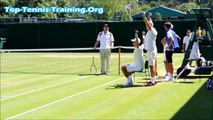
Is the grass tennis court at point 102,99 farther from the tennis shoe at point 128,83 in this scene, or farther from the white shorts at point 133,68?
the white shorts at point 133,68

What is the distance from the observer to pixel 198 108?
10.4 meters

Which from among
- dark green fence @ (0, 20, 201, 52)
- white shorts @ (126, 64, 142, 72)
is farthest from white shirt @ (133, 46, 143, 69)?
dark green fence @ (0, 20, 201, 52)

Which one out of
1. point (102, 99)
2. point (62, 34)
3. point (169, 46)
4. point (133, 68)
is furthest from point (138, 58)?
point (62, 34)

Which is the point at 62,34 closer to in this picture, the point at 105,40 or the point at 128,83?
the point at 105,40

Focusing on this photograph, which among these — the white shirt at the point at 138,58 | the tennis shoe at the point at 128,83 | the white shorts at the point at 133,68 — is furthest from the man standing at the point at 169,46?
the tennis shoe at the point at 128,83

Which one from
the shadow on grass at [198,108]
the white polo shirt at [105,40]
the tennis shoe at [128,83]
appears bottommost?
the shadow on grass at [198,108]

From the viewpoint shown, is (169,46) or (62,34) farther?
(62,34)

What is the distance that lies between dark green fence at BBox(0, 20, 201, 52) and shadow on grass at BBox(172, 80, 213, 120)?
24.7m

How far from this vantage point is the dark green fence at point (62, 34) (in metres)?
37.2

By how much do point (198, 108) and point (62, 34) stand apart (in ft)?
98.0

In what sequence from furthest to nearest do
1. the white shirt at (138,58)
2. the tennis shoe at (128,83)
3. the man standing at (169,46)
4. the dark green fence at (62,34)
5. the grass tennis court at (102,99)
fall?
the dark green fence at (62,34) → the man standing at (169,46) → the tennis shoe at (128,83) → the white shirt at (138,58) → the grass tennis court at (102,99)

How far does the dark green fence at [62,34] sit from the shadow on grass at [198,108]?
80.9 feet

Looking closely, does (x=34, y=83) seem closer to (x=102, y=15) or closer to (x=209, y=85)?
(x=209, y=85)

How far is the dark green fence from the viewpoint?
122 ft
